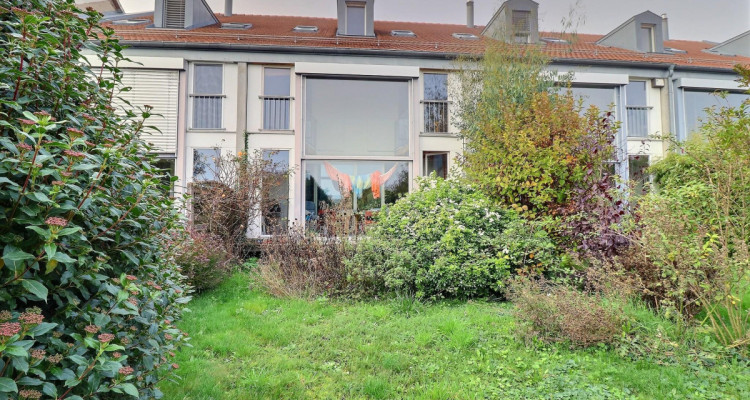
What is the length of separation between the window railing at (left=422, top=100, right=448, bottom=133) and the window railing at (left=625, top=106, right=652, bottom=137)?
6.57 metres

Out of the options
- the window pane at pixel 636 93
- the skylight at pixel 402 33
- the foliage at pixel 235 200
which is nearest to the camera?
the foliage at pixel 235 200

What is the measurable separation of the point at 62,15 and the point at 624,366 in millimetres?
4393

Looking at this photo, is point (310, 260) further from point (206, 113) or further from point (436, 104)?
point (436, 104)

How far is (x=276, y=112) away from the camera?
11.5 metres

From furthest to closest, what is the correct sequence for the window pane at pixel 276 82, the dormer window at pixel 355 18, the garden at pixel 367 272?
the dormer window at pixel 355 18, the window pane at pixel 276 82, the garden at pixel 367 272

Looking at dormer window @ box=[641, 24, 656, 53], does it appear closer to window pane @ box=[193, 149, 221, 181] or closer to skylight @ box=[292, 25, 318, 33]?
skylight @ box=[292, 25, 318, 33]

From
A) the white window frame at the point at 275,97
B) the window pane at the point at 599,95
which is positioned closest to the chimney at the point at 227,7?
the white window frame at the point at 275,97

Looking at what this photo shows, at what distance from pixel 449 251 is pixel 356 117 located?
7.60m

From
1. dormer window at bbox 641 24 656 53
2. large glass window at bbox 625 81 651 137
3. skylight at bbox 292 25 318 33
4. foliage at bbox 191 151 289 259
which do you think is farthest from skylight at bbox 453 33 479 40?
foliage at bbox 191 151 289 259

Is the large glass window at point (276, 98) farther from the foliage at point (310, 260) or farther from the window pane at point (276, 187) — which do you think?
the foliage at point (310, 260)

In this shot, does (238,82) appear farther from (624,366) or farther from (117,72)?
(624,366)

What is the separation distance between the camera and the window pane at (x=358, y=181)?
11055 millimetres

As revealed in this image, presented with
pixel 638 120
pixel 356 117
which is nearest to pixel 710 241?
pixel 356 117

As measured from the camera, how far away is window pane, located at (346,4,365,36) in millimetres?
13680
